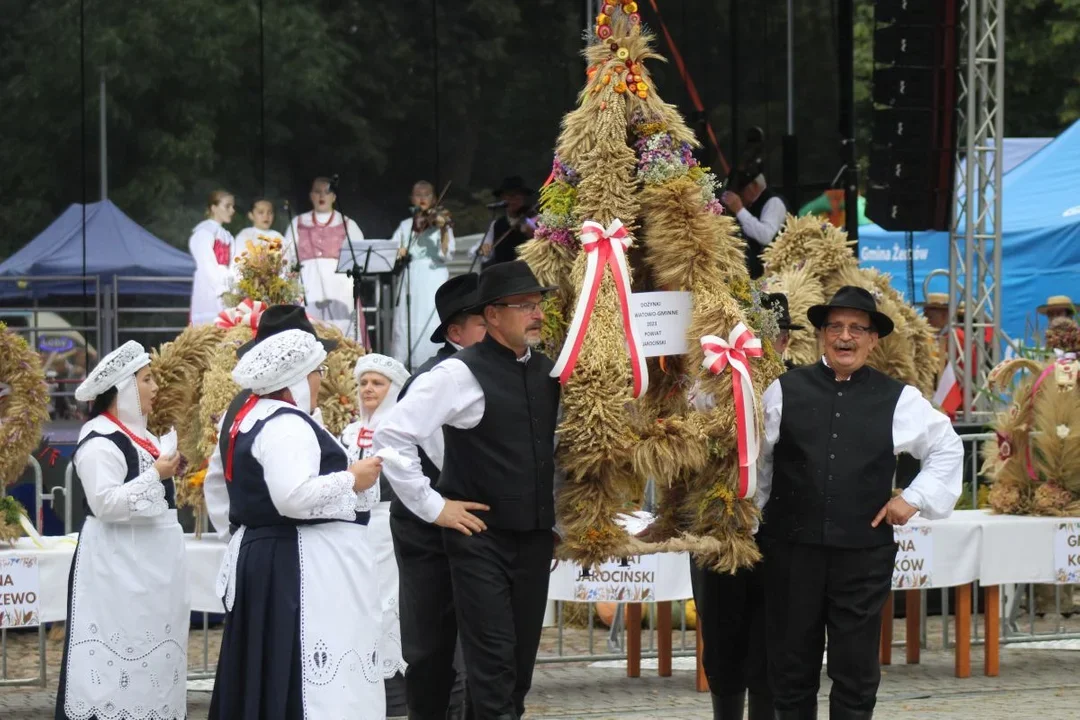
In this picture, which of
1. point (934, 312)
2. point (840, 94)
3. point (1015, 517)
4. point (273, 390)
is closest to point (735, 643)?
point (273, 390)

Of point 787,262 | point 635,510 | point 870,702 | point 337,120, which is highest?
point 337,120

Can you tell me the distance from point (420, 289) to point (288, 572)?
7.40 m

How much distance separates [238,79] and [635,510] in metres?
8.64

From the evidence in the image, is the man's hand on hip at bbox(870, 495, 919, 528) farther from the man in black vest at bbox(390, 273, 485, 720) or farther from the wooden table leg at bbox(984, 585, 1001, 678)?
the wooden table leg at bbox(984, 585, 1001, 678)

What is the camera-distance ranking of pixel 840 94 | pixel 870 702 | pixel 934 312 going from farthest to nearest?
pixel 840 94
pixel 934 312
pixel 870 702

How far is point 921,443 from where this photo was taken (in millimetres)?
6348

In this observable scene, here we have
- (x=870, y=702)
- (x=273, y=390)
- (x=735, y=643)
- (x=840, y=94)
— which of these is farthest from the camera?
(x=840, y=94)

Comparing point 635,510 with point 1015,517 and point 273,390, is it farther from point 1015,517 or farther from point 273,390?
point 1015,517

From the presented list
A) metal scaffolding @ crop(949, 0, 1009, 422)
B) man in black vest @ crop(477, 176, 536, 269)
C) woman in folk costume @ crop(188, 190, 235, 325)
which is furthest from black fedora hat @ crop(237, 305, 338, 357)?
metal scaffolding @ crop(949, 0, 1009, 422)

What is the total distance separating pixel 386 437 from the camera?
19.3 ft

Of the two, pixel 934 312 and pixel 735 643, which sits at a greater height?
pixel 934 312

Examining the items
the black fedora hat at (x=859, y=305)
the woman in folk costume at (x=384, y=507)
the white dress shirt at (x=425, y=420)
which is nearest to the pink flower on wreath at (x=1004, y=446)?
the black fedora hat at (x=859, y=305)

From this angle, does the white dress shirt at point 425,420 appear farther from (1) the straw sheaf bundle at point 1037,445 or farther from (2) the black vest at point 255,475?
(1) the straw sheaf bundle at point 1037,445

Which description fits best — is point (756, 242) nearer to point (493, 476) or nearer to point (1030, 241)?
point (493, 476)
